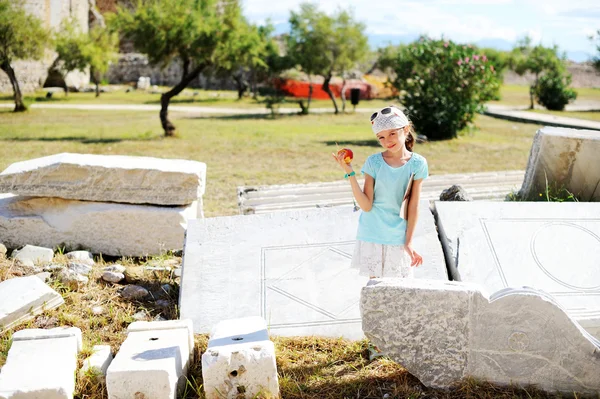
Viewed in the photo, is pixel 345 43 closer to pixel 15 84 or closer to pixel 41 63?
pixel 15 84

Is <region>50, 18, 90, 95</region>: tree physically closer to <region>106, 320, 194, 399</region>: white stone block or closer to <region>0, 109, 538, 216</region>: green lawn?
<region>0, 109, 538, 216</region>: green lawn

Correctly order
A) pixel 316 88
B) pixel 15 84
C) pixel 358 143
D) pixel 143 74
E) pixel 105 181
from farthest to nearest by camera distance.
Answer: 1. pixel 143 74
2. pixel 316 88
3. pixel 15 84
4. pixel 358 143
5. pixel 105 181

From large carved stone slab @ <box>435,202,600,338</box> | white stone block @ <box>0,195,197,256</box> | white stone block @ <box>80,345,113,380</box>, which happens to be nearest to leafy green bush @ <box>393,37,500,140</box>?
white stone block @ <box>0,195,197,256</box>

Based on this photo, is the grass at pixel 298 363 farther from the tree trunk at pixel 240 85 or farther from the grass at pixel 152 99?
the tree trunk at pixel 240 85

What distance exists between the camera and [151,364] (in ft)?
10.5

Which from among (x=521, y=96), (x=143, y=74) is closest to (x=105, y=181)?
(x=143, y=74)

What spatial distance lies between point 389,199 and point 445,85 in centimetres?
1159

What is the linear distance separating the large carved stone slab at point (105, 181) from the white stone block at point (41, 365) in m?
2.19

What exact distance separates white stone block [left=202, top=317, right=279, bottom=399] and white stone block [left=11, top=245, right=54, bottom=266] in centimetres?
276

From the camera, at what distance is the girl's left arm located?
3.45 meters

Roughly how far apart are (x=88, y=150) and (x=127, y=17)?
3652mm

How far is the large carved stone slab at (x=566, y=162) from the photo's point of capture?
569 centimetres

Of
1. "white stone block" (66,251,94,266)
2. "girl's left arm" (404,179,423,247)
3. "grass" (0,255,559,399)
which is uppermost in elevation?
"girl's left arm" (404,179,423,247)

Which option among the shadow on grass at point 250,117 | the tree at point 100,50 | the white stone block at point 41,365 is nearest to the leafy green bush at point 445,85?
the shadow on grass at point 250,117
